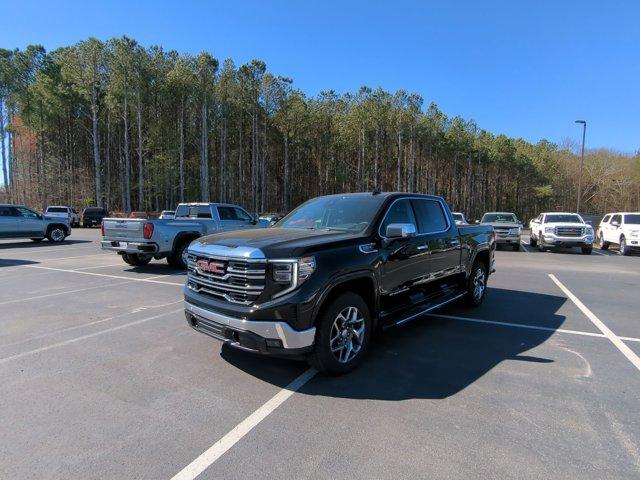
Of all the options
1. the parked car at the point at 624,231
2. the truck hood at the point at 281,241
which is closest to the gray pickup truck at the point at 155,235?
the truck hood at the point at 281,241

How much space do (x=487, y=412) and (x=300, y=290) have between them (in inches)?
76.2

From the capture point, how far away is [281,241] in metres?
4.19

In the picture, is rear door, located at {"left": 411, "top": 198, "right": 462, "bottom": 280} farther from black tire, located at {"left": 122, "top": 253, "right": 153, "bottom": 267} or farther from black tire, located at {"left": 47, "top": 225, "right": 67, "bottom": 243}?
black tire, located at {"left": 47, "top": 225, "right": 67, "bottom": 243}

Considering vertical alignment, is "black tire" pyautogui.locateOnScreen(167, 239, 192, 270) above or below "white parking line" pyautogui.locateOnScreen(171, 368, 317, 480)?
above

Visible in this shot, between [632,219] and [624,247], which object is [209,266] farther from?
[632,219]

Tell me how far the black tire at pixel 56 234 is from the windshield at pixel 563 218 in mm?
24011

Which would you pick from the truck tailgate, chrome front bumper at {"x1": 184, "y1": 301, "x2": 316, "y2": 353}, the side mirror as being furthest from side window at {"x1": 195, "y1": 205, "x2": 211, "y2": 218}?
chrome front bumper at {"x1": 184, "y1": 301, "x2": 316, "y2": 353}

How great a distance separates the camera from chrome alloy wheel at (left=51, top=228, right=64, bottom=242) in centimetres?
2056

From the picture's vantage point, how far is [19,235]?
19.3 metres

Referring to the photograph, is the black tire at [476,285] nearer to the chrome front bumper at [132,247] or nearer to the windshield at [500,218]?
the chrome front bumper at [132,247]

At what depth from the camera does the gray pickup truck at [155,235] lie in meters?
10.8

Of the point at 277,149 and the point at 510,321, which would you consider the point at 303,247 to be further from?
the point at 277,149

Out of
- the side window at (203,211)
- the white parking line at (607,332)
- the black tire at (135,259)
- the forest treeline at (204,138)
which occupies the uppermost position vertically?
the forest treeline at (204,138)

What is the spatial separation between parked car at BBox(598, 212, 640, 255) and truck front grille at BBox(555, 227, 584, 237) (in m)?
1.94
